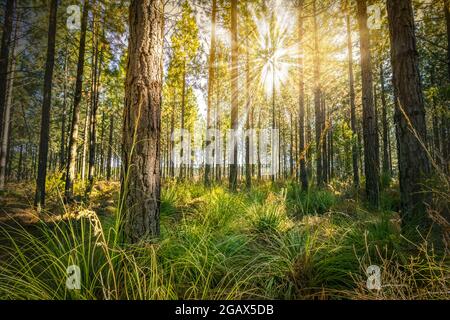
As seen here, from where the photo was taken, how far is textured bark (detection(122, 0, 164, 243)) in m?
2.20

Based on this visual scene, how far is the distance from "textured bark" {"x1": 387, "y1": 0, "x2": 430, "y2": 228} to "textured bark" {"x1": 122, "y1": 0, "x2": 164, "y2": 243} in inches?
121

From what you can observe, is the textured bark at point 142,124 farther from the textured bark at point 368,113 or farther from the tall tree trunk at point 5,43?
the tall tree trunk at point 5,43

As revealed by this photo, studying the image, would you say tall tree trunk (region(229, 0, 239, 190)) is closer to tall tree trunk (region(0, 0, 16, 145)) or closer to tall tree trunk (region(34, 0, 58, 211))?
tall tree trunk (region(34, 0, 58, 211))

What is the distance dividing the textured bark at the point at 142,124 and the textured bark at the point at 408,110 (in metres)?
3.07

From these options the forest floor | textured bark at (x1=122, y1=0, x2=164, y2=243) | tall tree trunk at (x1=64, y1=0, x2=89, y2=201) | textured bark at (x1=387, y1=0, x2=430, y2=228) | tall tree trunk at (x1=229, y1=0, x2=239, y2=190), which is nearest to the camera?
the forest floor

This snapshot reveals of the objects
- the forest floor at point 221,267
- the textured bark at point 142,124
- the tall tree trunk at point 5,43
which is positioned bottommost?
the forest floor at point 221,267

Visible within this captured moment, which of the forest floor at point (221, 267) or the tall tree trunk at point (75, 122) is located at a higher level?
the tall tree trunk at point (75, 122)

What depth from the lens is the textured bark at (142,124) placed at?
2.20 meters

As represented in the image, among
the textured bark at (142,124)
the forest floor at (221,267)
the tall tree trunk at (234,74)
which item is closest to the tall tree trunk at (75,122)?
the tall tree trunk at (234,74)

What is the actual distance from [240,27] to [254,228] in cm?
1049

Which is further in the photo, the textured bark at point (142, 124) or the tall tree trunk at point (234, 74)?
the tall tree trunk at point (234, 74)

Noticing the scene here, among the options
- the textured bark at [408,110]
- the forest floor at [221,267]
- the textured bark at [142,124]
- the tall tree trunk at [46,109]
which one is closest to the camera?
the forest floor at [221,267]

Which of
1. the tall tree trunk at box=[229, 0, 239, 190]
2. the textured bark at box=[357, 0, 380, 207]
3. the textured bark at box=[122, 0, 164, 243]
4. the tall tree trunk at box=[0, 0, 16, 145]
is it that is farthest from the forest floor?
the tall tree trunk at box=[0, 0, 16, 145]
